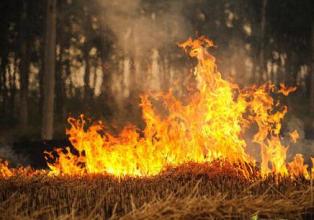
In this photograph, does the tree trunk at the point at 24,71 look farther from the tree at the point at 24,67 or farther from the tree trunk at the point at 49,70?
the tree trunk at the point at 49,70

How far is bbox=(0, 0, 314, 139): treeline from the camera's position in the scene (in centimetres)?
2842

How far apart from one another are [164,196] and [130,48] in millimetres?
26966

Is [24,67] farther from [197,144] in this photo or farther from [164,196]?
[164,196]

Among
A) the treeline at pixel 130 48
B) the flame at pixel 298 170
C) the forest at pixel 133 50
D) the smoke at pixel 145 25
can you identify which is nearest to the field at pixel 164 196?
the flame at pixel 298 170

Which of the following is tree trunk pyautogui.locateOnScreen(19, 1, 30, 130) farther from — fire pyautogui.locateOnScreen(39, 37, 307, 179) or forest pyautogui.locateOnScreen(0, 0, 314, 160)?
fire pyautogui.locateOnScreen(39, 37, 307, 179)

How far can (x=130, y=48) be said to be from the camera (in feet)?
107

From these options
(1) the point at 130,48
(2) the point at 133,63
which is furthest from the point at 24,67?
(1) the point at 130,48

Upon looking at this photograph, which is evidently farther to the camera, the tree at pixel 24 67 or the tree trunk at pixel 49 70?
the tree at pixel 24 67

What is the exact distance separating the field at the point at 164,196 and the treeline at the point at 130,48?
62.5 ft

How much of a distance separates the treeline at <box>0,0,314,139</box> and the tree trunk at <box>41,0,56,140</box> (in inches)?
313

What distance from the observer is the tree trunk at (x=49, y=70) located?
18.6 metres

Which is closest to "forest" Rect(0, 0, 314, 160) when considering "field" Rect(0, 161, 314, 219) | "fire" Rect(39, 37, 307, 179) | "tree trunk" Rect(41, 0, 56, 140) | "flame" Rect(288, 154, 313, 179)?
"tree trunk" Rect(41, 0, 56, 140)

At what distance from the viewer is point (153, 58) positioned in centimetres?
3262

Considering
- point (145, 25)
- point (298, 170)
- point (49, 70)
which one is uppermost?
point (145, 25)
